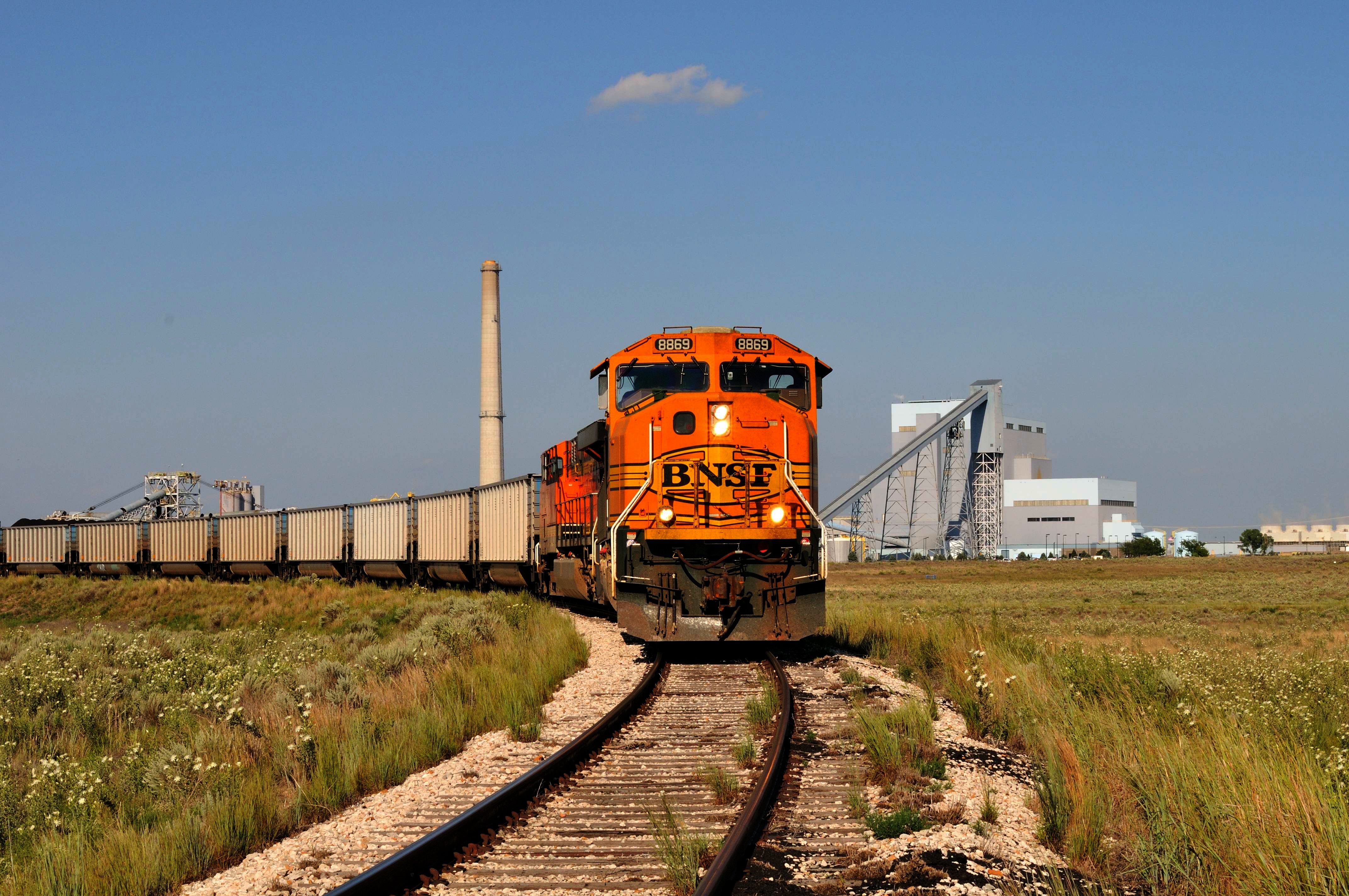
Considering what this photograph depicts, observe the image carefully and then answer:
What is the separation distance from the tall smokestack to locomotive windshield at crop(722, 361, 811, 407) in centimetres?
4995

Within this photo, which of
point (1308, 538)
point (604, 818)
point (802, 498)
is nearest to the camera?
point (604, 818)

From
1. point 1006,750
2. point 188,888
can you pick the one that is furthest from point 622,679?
point 188,888

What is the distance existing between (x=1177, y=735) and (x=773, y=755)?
10.3 feet

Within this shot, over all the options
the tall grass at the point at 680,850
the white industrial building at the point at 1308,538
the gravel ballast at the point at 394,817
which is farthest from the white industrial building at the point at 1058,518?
the tall grass at the point at 680,850

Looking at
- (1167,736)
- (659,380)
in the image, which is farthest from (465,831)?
(659,380)

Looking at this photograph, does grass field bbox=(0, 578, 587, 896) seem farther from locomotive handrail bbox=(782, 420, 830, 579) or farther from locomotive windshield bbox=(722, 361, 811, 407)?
locomotive windshield bbox=(722, 361, 811, 407)

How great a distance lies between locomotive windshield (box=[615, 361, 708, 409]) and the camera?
14.9m

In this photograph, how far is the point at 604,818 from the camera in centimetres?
693

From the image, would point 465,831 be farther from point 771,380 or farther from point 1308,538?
point 1308,538

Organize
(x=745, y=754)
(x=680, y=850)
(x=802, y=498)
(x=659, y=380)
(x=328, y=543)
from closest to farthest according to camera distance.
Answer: (x=680, y=850) < (x=745, y=754) < (x=802, y=498) < (x=659, y=380) < (x=328, y=543)

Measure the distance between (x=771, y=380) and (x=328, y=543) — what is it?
30.9 metres

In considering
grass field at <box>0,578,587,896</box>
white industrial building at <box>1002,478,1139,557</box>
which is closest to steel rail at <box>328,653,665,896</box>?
grass field at <box>0,578,587,896</box>

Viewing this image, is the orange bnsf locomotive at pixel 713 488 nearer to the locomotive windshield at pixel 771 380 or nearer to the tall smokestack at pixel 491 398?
the locomotive windshield at pixel 771 380

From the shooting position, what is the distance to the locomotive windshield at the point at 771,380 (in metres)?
14.9
